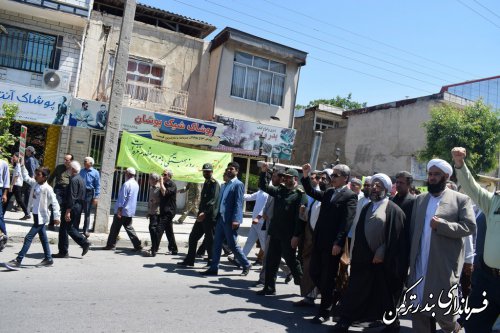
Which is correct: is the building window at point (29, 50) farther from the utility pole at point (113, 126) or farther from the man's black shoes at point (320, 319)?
the man's black shoes at point (320, 319)

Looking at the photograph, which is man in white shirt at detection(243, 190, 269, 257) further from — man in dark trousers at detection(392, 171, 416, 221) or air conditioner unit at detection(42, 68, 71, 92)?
air conditioner unit at detection(42, 68, 71, 92)

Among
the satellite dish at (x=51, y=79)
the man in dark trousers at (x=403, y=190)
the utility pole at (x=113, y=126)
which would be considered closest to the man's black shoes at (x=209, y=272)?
the man in dark trousers at (x=403, y=190)

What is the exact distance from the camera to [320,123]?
90.5 ft

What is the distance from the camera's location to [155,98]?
57.3 feet

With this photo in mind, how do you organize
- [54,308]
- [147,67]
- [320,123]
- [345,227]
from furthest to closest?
[320,123] < [147,67] < [345,227] < [54,308]

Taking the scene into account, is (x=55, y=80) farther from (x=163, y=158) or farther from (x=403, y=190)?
(x=403, y=190)

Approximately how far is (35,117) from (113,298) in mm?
10473

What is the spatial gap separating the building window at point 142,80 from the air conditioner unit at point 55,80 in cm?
222

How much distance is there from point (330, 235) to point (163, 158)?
8.26m

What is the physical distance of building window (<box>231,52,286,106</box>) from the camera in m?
18.5

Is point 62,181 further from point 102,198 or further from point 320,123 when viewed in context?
point 320,123

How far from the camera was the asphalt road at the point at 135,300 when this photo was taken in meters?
4.84

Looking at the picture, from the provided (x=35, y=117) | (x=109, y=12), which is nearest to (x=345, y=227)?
(x=35, y=117)

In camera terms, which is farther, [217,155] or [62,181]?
[217,155]
